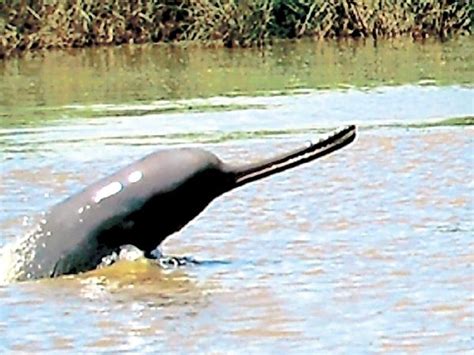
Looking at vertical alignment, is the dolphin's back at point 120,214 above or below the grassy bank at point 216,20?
above

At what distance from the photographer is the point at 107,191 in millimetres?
8297

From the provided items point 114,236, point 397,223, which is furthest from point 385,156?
point 114,236

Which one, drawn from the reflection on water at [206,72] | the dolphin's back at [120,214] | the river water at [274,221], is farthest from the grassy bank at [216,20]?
the dolphin's back at [120,214]

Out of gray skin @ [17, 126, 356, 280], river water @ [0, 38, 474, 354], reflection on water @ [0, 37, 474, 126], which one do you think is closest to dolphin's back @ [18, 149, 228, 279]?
gray skin @ [17, 126, 356, 280]

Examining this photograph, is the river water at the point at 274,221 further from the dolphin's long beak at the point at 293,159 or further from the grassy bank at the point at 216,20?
the grassy bank at the point at 216,20

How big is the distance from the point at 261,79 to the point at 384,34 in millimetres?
8886

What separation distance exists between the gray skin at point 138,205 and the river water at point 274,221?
120 mm

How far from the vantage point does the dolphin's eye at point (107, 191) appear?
27.1 feet

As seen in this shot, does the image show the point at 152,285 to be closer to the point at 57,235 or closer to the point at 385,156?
the point at 57,235

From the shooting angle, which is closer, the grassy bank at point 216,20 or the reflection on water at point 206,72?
the reflection on water at point 206,72

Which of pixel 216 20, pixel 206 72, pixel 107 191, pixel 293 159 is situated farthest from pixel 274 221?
pixel 216 20

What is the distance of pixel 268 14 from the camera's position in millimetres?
30859

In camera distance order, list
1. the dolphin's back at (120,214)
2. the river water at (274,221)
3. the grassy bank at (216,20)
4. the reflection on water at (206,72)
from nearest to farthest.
Result: 1. the river water at (274,221)
2. the dolphin's back at (120,214)
3. the reflection on water at (206,72)
4. the grassy bank at (216,20)

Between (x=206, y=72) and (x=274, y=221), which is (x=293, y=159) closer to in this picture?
(x=274, y=221)
